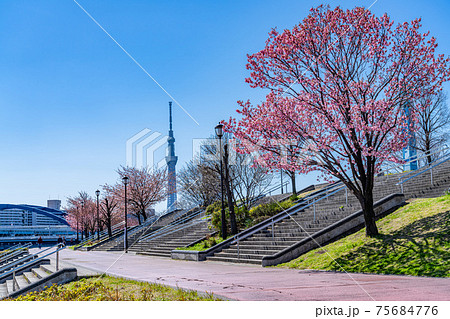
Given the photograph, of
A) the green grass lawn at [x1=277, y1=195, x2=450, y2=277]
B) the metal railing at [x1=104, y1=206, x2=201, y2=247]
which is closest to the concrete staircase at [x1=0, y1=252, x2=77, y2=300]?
the green grass lawn at [x1=277, y1=195, x2=450, y2=277]

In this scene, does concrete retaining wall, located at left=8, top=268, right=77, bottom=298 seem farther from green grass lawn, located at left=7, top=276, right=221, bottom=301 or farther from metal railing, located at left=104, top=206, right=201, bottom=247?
metal railing, located at left=104, top=206, right=201, bottom=247

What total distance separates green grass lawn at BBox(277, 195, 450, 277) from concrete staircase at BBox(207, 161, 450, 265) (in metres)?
1.96

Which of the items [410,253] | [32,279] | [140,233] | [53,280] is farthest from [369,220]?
[140,233]

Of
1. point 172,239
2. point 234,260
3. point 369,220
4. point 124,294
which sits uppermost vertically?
point 369,220

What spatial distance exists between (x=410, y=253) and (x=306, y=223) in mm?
6847

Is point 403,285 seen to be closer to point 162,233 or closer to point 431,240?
point 431,240

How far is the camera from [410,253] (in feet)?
37.3

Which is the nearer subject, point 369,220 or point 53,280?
point 53,280

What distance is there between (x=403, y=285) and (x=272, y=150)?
7725 mm

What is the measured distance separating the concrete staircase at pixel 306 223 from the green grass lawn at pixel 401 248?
6.41 feet

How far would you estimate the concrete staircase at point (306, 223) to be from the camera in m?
16.8

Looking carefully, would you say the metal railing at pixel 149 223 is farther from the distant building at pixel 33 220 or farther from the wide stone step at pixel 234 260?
the distant building at pixel 33 220

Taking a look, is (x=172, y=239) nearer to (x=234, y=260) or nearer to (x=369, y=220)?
(x=234, y=260)

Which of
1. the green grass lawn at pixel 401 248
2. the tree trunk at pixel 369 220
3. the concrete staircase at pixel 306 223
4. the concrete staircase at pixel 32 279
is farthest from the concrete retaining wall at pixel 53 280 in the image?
the tree trunk at pixel 369 220
